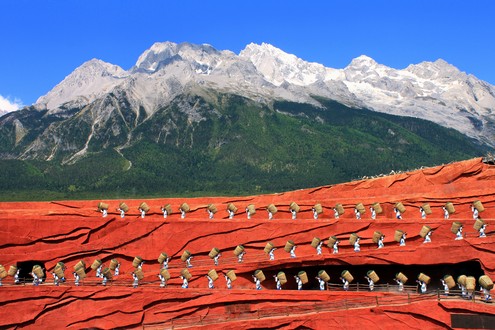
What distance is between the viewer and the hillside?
12425 centimetres

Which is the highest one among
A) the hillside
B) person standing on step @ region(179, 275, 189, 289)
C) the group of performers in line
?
the hillside

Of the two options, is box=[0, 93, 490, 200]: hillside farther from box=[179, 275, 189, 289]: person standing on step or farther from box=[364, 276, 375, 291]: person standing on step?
box=[364, 276, 375, 291]: person standing on step

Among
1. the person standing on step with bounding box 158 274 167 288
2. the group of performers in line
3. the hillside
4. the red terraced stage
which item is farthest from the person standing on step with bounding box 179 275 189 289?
the hillside

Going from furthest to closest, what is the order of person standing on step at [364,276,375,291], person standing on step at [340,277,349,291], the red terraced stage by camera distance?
1. person standing on step at [340,277,349,291]
2. person standing on step at [364,276,375,291]
3. the red terraced stage

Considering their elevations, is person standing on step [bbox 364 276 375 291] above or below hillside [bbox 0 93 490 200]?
below

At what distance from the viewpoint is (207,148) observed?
15188 cm

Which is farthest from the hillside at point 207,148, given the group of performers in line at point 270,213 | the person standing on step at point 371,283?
the person standing on step at point 371,283

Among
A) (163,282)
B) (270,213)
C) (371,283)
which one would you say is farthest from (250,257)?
(371,283)

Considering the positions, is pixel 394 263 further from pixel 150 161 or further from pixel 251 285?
pixel 150 161

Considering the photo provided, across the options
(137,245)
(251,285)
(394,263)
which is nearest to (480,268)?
(394,263)

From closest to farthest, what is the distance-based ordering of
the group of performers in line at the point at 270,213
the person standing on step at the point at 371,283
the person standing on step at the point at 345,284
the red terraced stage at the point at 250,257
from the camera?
the red terraced stage at the point at 250,257, the person standing on step at the point at 371,283, the person standing on step at the point at 345,284, the group of performers in line at the point at 270,213

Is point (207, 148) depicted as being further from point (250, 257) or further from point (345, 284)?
point (345, 284)

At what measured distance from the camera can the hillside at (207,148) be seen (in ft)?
408

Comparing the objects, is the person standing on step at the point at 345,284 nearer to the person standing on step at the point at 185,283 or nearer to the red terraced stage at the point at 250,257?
the red terraced stage at the point at 250,257
